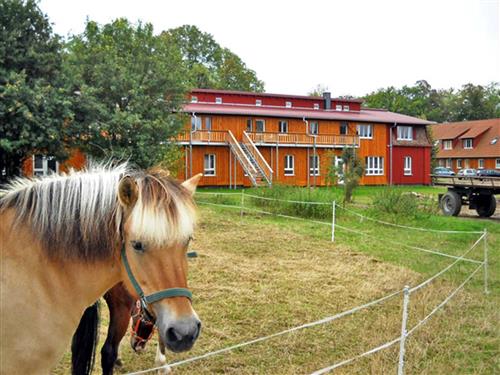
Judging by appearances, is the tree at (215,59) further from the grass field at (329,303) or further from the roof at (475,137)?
the grass field at (329,303)

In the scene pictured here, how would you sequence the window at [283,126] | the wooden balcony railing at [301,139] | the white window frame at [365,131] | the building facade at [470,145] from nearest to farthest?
1. the wooden balcony railing at [301,139]
2. the window at [283,126]
3. the white window frame at [365,131]
4. the building facade at [470,145]

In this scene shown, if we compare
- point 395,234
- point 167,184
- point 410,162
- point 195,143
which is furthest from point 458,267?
A: point 410,162

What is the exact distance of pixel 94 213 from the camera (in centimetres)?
205

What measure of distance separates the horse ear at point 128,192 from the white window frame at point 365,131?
107 ft

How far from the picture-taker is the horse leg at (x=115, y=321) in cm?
336

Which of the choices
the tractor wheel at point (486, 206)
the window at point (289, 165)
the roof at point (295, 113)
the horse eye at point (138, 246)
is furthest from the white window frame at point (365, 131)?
the horse eye at point (138, 246)

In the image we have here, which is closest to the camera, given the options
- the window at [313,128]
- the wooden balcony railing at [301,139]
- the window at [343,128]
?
the wooden balcony railing at [301,139]

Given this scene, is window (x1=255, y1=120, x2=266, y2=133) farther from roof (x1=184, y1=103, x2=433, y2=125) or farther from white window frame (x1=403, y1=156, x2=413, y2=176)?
white window frame (x1=403, y1=156, x2=413, y2=176)

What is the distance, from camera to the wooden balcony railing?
96.6ft

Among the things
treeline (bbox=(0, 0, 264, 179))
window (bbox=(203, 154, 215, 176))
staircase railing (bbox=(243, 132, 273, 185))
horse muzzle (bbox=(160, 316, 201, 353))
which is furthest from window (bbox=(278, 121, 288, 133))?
horse muzzle (bbox=(160, 316, 201, 353))

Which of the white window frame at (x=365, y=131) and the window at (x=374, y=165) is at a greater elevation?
the white window frame at (x=365, y=131)

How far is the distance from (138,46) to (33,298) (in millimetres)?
19250

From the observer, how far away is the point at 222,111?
29.4 m

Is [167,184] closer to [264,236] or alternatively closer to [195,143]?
[264,236]
